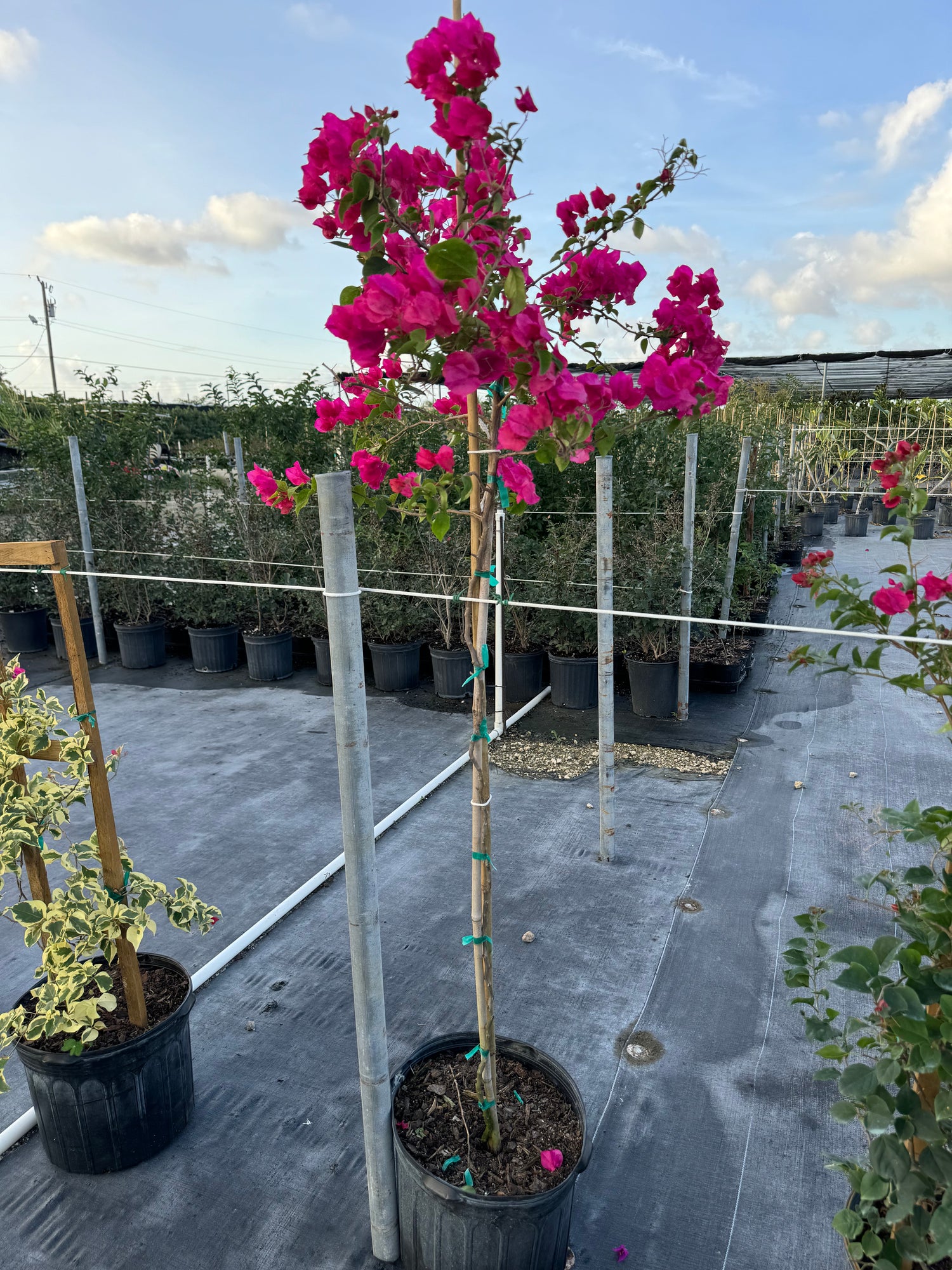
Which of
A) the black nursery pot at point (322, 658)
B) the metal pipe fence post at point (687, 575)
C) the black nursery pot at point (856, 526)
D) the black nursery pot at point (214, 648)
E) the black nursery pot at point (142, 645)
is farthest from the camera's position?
the black nursery pot at point (856, 526)

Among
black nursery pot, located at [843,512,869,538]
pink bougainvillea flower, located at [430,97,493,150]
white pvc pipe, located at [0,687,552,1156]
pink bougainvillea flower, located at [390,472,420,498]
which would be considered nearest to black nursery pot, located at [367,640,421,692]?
white pvc pipe, located at [0,687,552,1156]

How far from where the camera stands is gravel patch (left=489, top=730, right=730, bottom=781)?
12.7ft

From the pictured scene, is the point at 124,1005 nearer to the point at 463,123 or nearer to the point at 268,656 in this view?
the point at 463,123

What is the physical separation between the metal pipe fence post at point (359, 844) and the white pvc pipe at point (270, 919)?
0.83m

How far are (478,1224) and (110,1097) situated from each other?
89 cm

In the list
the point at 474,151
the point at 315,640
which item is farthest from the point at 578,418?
the point at 315,640

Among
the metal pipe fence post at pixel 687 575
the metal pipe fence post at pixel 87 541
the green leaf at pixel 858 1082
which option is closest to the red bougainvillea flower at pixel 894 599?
the green leaf at pixel 858 1082

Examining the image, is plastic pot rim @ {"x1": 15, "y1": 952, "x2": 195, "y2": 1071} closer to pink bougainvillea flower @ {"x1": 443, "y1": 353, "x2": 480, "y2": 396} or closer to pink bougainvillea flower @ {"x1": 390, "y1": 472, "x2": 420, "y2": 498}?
pink bougainvillea flower @ {"x1": 390, "y1": 472, "x2": 420, "y2": 498}

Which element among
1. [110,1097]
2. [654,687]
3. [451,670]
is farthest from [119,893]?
[654,687]

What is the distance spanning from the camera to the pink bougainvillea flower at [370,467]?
1347 millimetres

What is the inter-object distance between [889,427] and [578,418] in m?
16.3

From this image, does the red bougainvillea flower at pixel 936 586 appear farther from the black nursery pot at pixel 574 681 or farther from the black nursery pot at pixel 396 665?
the black nursery pot at pixel 396 665

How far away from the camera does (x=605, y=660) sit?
2.95 metres

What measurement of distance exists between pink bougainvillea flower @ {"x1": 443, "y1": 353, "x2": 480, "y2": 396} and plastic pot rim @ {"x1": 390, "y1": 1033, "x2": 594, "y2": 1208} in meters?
1.33
